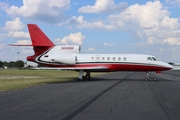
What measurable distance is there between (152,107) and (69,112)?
11.9 feet

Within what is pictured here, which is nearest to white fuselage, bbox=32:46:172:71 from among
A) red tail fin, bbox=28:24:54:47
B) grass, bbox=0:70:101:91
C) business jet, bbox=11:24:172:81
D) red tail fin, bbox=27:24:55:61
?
business jet, bbox=11:24:172:81

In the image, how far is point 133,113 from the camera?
372 inches

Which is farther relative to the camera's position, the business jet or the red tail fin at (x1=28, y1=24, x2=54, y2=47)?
the red tail fin at (x1=28, y1=24, x2=54, y2=47)

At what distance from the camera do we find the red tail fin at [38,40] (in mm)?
32938

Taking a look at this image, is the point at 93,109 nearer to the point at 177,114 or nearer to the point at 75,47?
the point at 177,114

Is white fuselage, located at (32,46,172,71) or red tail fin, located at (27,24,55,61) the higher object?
red tail fin, located at (27,24,55,61)

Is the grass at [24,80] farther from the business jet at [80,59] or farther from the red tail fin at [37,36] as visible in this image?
the red tail fin at [37,36]

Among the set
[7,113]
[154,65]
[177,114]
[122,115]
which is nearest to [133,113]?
[122,115]

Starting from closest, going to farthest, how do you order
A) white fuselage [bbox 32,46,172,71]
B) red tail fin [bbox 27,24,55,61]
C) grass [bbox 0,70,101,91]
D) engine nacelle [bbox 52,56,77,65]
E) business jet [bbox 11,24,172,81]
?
grass [bbox 0,70,101,91], white fuselage [bbox 32,46,172,71], business jet [bbox 11,24,172,81], engine nacelle [bbox 52,56,77,65], red tail fin [bbox 27,24,55,61]

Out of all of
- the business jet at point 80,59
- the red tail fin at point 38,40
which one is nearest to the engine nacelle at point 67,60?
the business jet at point 80,59

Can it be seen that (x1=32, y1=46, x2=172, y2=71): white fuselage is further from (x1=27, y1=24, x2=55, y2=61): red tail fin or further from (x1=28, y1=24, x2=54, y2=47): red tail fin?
(x1=28, y1=24, x2=54, y2=47): red tail fin

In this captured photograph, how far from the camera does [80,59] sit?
32.7 m

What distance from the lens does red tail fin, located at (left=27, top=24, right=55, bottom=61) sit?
32938 mm

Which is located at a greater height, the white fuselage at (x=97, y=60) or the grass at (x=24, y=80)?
the white fuselage at (x=97, y=60)
